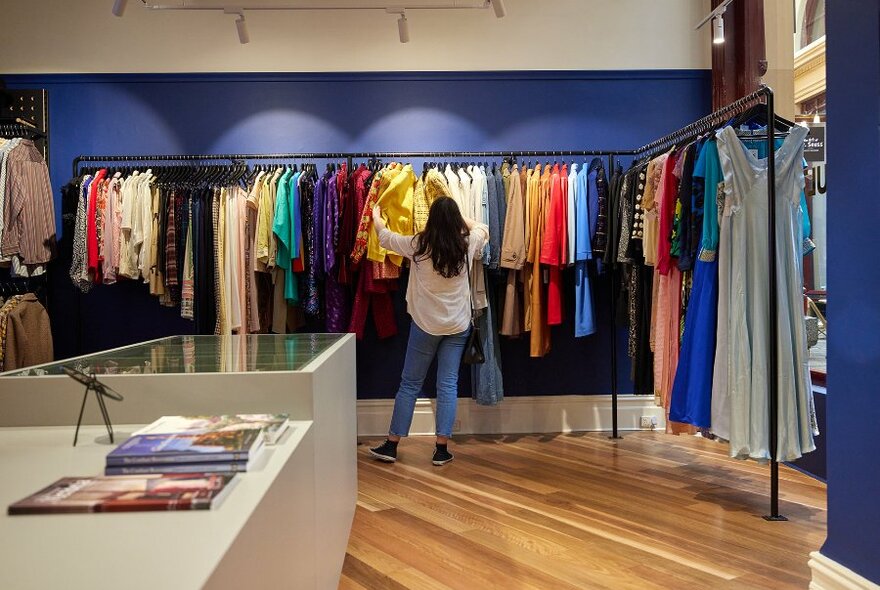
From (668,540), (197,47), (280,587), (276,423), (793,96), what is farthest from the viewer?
(197,47)

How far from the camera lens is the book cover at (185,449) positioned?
125 centimetres

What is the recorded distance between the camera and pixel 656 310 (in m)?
3.98

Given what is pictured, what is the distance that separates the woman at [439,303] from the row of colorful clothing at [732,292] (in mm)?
1077

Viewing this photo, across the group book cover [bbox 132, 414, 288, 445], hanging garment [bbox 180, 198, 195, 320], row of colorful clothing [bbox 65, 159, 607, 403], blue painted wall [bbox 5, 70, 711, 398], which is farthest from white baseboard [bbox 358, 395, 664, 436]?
book cover [bbox 132, 414, 288, 445]

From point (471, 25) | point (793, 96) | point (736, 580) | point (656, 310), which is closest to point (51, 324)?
point (471, 25)

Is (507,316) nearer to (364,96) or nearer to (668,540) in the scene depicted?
(364,96)

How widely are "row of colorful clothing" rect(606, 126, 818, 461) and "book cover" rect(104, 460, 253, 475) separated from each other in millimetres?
2566

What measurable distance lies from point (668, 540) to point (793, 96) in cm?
278

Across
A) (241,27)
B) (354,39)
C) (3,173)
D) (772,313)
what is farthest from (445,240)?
(3,173)

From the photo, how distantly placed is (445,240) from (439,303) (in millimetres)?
361

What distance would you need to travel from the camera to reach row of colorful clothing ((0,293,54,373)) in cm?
434

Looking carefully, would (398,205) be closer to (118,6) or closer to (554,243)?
(554,243)

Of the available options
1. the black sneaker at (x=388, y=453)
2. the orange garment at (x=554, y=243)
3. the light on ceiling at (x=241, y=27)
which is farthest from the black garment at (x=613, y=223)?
the light on ceiling at (x=241, y=27)

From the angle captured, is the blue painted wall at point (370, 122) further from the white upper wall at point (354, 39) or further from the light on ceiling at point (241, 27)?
the light on ceiling at point (241, 27)
